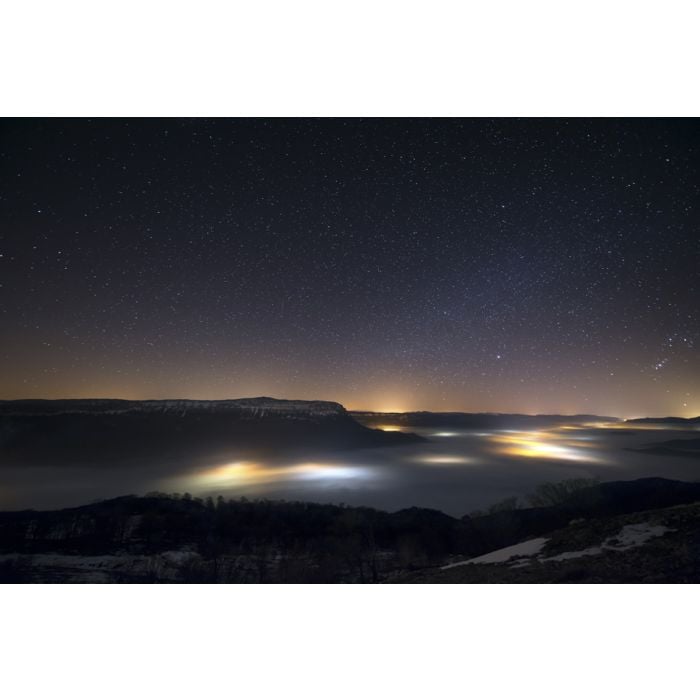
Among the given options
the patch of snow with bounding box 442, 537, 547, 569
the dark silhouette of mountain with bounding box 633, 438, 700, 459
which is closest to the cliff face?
the patch of snow with bounding box 442, 537, 547, 569

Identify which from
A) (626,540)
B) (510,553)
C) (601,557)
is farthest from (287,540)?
(626,540)

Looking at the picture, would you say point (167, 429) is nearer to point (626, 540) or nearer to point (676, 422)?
point (626, 540)

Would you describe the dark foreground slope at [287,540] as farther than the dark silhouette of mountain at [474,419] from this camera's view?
No

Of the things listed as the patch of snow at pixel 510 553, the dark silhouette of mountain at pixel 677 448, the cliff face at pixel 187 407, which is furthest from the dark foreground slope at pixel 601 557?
the cliff face at pixel 187 407

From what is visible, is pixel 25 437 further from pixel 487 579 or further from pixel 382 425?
pixel 487 579

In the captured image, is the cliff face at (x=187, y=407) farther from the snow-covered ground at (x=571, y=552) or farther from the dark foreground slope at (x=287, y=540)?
the snow-covered ground at (x=571, y=552)

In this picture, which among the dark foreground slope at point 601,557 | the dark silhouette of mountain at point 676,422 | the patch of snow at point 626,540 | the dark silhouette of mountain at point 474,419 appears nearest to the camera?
the dark foreground slope at point 601,557

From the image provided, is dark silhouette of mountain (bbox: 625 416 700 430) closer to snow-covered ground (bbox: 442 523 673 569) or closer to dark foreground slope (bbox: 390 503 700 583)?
dark foreground slope (bbox: 390 503 700 583)

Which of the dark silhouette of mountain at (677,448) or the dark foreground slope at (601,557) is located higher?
the dark silhouette of mountain at (677,448)
